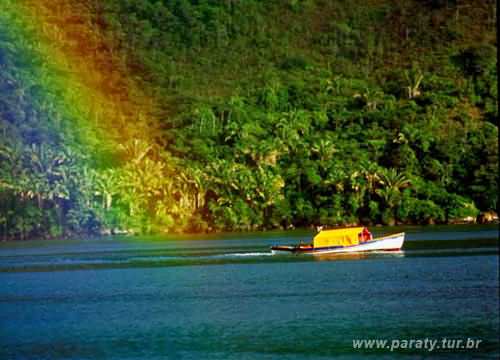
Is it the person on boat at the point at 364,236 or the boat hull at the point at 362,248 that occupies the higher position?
the person on boat at the point at 364,236

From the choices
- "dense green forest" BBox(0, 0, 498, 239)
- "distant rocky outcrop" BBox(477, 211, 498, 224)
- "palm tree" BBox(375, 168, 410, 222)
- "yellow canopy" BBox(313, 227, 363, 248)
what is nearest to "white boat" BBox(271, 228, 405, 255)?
"yellow canopy" BBox(313, 227, 363, 248)

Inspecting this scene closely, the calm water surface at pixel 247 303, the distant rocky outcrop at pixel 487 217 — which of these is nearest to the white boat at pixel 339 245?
the calm water surface at pixel 247 303

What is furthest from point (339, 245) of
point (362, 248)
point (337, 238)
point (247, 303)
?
point (247, 303)

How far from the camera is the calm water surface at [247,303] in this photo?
43812 mm

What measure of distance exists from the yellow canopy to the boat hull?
0.34 m

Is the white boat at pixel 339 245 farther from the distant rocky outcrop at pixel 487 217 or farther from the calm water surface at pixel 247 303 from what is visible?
the distant rocky outcrop at pixel 487 217

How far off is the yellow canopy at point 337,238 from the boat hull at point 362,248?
0.34 m

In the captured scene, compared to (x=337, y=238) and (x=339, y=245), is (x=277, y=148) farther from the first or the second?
(x=339, y=245)

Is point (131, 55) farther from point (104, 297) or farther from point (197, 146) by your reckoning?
point (104, 297)

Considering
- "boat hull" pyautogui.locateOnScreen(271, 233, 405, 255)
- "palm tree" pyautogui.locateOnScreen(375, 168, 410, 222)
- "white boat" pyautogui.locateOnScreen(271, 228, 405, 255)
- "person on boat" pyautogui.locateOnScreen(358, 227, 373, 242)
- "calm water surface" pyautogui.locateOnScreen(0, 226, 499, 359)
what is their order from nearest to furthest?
"calm water surface" pyautogui.locateOnScreen(0, 226, 499, 359)
"boat hull" pyautogui.locateOnScreen(271, 233, 405, 255)
"white boat" pyautogui.locateOnScreen(271, 228, 405, 255)
"person on boat" pyautogui.locateOnScreen(358, 227, 373, 242)
"palm tree" pyautogui.locateOnScreen(375, 168, 410, 222)

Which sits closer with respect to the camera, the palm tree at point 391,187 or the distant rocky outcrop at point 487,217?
the distant rocky outcrop at point 487,217

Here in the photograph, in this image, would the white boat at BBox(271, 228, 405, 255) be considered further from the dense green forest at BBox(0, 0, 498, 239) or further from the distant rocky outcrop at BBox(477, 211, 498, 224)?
the distant rocky outcrop at BBox(477, 211, 498, 224)

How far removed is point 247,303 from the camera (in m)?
56.2

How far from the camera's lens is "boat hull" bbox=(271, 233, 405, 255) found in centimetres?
8400
